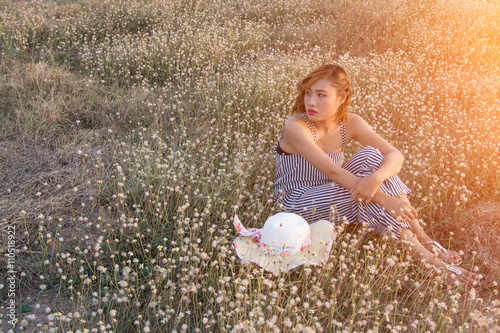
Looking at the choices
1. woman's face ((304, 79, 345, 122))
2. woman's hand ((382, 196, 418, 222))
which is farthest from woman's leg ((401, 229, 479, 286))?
woman's face ((304, 79, 345, 122))

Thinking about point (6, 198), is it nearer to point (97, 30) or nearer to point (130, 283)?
point (130, 283)

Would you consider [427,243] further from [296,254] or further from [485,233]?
[296,254]

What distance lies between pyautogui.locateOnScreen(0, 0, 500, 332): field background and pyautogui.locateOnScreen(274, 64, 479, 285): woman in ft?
0.66

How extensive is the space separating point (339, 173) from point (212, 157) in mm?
1320

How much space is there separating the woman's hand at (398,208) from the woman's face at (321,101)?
0.89 meters

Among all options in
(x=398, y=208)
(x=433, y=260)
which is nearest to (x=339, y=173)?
(x=398, y=208)

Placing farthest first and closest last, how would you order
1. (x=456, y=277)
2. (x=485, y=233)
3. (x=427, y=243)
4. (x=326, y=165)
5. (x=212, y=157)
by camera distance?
(x=212, y=157)
(x=485, y=233)
(x=326, y=165)
(x=427, y=243)
(x=456, y=277)

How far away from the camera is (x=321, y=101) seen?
3.58 meters

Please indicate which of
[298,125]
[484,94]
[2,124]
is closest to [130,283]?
[298,125]

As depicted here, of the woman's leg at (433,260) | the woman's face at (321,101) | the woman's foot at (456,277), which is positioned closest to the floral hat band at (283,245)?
the woman's leg at (433,260)

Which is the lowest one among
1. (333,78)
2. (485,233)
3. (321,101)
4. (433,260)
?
(485,233)

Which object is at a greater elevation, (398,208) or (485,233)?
(398,208)

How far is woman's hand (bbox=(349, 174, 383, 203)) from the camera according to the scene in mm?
3271

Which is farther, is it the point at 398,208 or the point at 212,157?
the point at 212,157
